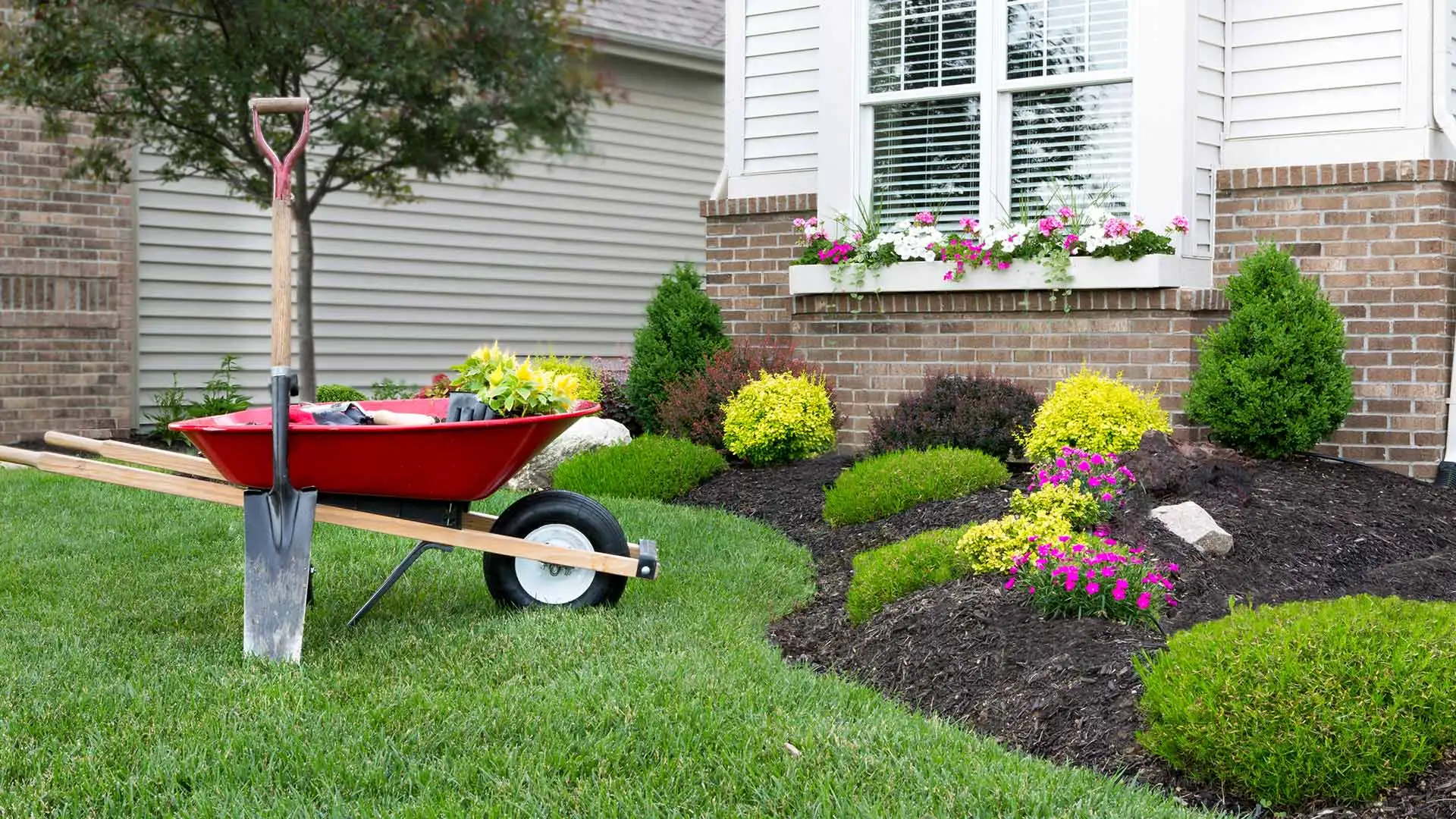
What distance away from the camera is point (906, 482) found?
6.31m

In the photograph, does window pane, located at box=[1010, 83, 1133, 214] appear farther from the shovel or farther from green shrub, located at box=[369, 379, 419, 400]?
green shrub, located at box=[369, 379, 419, 400]

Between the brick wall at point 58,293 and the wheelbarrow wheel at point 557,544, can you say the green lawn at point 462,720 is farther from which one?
the brick wall at point 58,293

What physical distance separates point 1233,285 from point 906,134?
2.25m

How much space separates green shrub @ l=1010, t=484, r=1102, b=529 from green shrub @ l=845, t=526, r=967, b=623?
Result: 306mm

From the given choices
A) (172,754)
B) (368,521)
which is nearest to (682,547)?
(368,521)

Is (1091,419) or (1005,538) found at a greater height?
(1091,419)

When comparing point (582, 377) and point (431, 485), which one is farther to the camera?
point (582, 377)

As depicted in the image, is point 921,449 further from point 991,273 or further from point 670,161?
point 670,161

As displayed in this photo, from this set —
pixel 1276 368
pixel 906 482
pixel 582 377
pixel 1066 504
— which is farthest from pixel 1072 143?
pixel 582 377

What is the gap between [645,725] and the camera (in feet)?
10.7

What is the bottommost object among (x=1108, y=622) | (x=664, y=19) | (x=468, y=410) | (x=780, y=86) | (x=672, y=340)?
(x=1108, y=622)

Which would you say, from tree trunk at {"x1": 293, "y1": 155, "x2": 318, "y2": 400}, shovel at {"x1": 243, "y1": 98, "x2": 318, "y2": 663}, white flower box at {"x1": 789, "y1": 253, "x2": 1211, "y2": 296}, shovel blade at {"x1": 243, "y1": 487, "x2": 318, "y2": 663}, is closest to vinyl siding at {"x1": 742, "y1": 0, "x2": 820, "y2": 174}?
white flower box at {"x1": 789, "y1": 253, "x2": 1211, "y2": 296}

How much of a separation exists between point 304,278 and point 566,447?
3.38 metres

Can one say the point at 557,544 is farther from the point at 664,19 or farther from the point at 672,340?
the point at 664,19
